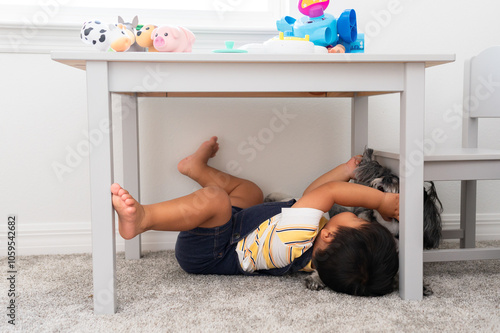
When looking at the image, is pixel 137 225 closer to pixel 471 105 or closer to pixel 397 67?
pixel 397 67

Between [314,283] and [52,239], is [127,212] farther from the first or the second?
[52,239]

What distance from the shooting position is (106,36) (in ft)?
3.30

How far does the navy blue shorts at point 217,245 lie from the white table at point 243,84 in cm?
26

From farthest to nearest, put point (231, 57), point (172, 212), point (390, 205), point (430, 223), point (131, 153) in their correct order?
point (131, 153)
point (430, 223)
point (390, 205)
point (172, 212)
point (231, 57)

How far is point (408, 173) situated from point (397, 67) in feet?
0.77

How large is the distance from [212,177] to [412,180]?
25.7 inches

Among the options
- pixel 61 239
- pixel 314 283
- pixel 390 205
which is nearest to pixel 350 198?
pixel 390 205

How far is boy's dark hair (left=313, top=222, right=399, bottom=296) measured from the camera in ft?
3.36

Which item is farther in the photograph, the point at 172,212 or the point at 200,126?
the point at 200,126

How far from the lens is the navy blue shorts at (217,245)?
1.18m

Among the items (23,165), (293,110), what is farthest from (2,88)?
(293,110)

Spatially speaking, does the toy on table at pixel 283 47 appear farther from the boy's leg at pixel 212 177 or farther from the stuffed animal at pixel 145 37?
the boy's leg at pixel 212 177

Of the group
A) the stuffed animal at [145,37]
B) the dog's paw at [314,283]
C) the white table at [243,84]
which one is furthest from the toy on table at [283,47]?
the dog's paw at [314,283]

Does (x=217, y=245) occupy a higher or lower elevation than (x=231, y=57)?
lower
